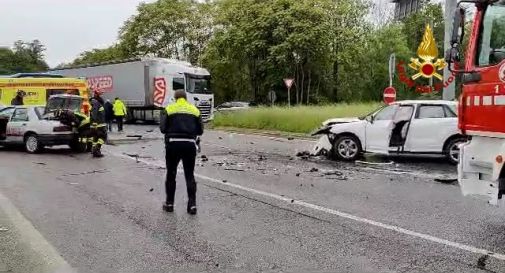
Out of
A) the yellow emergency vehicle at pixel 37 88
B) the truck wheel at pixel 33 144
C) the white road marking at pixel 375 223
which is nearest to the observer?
the white road marking at pixel 375 223

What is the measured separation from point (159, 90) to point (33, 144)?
699 inches

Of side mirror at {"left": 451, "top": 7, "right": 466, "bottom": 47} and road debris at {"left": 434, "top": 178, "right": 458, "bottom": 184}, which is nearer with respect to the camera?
side mirror at {"left": 451, "top": 7, "right": 466, "bottom": 47}

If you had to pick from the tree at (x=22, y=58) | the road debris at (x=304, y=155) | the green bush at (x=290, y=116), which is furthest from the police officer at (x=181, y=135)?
the tree at (x=22, y=58)

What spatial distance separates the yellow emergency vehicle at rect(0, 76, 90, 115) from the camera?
25.1 metres

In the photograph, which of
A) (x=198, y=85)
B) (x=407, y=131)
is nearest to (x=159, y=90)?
(x=198, y=85)

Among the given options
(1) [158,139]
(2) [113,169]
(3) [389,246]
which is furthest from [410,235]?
(1) [158,139]

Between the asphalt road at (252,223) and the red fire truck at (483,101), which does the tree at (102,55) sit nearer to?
the asphalt road at (252,223)

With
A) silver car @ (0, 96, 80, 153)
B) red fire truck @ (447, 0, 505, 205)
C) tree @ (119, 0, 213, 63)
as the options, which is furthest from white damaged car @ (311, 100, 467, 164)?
tree @ (119, 0, 213, 63)

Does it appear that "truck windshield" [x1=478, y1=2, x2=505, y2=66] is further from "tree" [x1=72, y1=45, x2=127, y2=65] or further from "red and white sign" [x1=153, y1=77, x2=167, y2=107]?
"tree" [x1=72, y1=45, x2=127, y2=65]

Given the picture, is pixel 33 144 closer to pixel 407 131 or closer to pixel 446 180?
pixel 407 131

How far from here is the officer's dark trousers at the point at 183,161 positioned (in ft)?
26.2

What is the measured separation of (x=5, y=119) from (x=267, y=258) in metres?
14.1

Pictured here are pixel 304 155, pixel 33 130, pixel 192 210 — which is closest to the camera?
pixel 192 210

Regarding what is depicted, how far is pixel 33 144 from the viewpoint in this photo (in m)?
17.0
